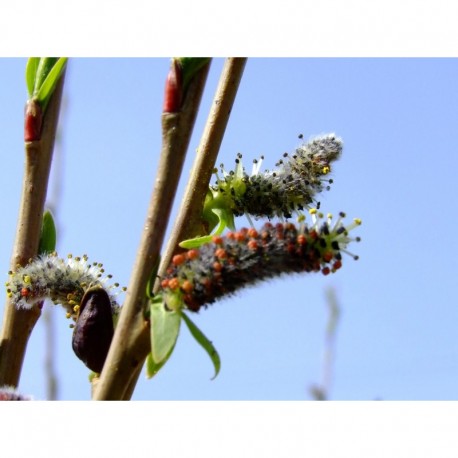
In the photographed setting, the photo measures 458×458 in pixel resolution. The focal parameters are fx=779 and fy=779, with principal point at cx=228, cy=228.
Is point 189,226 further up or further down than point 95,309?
further up

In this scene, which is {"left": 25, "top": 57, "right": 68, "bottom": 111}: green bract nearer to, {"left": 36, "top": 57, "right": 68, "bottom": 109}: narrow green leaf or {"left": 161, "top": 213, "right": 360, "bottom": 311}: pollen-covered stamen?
{"left": 36, "top": 57, "right": 68, "bottom": 109}: narrow green leaf

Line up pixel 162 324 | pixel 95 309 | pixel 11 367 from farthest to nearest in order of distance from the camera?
pixel 11 367
pixel 95 309
pixel 162 324

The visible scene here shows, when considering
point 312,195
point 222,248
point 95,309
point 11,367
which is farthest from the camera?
point 312,195

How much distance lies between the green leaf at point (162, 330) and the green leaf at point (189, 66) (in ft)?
1.41

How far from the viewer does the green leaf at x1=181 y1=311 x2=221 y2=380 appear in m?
1.34

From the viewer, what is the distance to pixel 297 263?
1396 millimetres

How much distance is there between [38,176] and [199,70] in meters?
0.67

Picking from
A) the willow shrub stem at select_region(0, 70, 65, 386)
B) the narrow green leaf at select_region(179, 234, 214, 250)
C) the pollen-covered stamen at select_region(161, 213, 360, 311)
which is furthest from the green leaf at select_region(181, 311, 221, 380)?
the willow shrub stem at select_region(0, 70, 65, 386)

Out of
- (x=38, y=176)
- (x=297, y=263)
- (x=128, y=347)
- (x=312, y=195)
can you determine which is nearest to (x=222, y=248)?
(x=297, y=263)

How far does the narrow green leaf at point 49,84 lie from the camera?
1876mm

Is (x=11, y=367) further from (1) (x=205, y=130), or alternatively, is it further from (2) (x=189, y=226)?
(1) (x=205, y=130)

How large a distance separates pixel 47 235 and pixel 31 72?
0.42m

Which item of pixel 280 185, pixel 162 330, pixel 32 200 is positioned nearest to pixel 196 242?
pixel 162 330

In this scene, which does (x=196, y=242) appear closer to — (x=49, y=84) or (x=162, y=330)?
(x=162, y=330)
